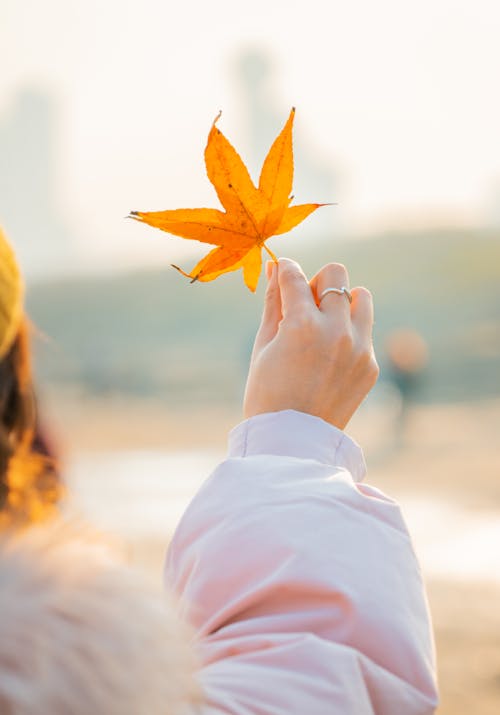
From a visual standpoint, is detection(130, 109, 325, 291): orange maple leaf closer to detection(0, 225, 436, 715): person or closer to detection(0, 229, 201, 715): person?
detection(0, 225, 436, 715): person

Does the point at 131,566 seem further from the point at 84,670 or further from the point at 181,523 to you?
the point at 181,523

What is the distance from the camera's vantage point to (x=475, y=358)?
19.6 metres

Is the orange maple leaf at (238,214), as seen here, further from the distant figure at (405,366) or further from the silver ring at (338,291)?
the distant figure at (405,366)

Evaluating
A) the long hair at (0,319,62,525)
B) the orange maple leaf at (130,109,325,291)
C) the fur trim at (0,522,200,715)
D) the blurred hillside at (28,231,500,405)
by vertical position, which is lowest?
the blurred hillside at (28,231,500,405)

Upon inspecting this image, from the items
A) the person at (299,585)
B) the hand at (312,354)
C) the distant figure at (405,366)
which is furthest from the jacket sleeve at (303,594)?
the distant figure at (405,366)

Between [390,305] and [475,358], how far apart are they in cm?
1332

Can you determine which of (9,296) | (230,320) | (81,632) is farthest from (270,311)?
(230,320)

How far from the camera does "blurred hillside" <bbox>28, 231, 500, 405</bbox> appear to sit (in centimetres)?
1902

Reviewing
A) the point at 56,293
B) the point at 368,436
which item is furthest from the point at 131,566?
the point at 56,293

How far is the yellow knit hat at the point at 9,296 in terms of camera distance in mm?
915

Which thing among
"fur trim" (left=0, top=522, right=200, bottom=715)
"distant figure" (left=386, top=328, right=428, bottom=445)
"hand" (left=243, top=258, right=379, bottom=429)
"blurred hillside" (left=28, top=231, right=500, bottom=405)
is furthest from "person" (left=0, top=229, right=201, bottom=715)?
"blurred hillside" (left=28, top=231, right=500, bottom=405)

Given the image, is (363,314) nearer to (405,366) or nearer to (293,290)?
(293,290)

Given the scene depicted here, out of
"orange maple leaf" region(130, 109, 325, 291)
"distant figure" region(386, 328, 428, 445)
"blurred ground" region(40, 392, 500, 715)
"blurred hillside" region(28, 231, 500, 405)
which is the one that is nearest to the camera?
"orange maple leaf" region(130, 109, 325, 291)

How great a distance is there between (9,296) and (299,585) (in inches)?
15.3
